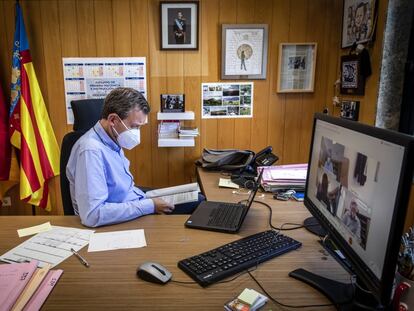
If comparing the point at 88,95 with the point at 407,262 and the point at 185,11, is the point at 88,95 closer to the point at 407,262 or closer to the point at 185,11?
the point at 185,11

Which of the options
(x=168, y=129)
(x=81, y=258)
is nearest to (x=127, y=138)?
(x=81, y=258)

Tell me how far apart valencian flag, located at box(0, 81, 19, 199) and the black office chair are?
1083 mm

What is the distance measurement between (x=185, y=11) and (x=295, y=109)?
1.22 m

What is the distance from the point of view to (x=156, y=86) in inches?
116

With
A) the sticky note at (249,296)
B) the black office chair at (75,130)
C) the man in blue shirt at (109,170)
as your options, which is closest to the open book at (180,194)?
the man in blue shirt at (109,170)

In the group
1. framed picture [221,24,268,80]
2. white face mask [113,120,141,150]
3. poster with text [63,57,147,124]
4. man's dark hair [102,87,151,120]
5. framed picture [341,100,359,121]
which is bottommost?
white face mask [113,120,141,150]

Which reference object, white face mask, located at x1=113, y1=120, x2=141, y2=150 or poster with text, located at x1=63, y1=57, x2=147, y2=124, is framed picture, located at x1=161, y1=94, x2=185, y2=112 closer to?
poster with text, located at x1=63, y1=57, x2=147, y2=124

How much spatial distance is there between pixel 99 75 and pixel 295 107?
5.44ft

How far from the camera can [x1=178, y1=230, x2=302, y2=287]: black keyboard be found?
44.2 inches

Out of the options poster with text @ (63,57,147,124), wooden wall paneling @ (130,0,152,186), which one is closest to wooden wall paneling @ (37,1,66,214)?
poster with text @ (63,57,147,124)

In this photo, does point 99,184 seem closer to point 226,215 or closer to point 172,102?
point 226,215

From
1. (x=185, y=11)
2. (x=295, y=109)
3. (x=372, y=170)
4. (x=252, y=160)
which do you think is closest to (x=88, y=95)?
(x=185, y=11)

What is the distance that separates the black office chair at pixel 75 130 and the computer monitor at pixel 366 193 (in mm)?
1297

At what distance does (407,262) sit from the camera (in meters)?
0.96
